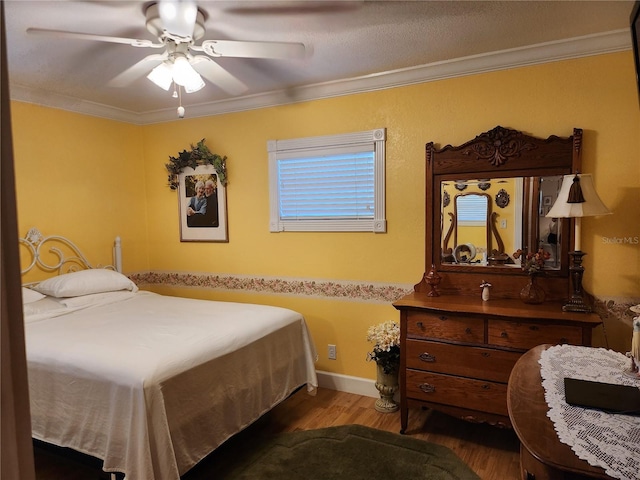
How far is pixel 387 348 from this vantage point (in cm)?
294

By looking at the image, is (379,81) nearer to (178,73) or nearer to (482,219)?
(482,219)

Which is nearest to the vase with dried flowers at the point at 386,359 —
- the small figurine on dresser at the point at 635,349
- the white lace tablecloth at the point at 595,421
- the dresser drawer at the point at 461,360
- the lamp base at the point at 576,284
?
the dresser drawer at the point at 461,360

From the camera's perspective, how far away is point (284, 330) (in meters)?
2.83

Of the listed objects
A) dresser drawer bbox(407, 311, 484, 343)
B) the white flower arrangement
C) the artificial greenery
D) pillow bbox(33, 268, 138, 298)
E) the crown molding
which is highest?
the crown molding

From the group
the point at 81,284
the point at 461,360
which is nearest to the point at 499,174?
the point at 461,360

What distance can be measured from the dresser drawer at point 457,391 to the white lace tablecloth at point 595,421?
0.94m

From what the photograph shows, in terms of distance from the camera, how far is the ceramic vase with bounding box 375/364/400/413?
3.01 m

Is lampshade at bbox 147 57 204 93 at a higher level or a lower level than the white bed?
higher

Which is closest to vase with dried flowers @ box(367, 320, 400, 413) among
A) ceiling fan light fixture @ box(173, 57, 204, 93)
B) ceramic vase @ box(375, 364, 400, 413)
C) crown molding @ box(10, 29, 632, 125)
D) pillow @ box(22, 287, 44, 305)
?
ceramic vase @ box(375, 364, 400, 413)

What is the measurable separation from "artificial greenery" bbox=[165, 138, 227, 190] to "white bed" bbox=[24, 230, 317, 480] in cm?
140

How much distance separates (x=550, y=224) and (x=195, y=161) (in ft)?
10.1

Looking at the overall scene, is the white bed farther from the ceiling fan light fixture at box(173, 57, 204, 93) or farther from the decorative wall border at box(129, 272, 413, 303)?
the ceiling fan light fixture at box(173, 57, 204, 93)

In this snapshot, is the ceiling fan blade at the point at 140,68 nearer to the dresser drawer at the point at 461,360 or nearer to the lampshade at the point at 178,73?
the lampshade at the point at 178,73

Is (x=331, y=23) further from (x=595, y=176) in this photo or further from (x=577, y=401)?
(x=577, y=401)
